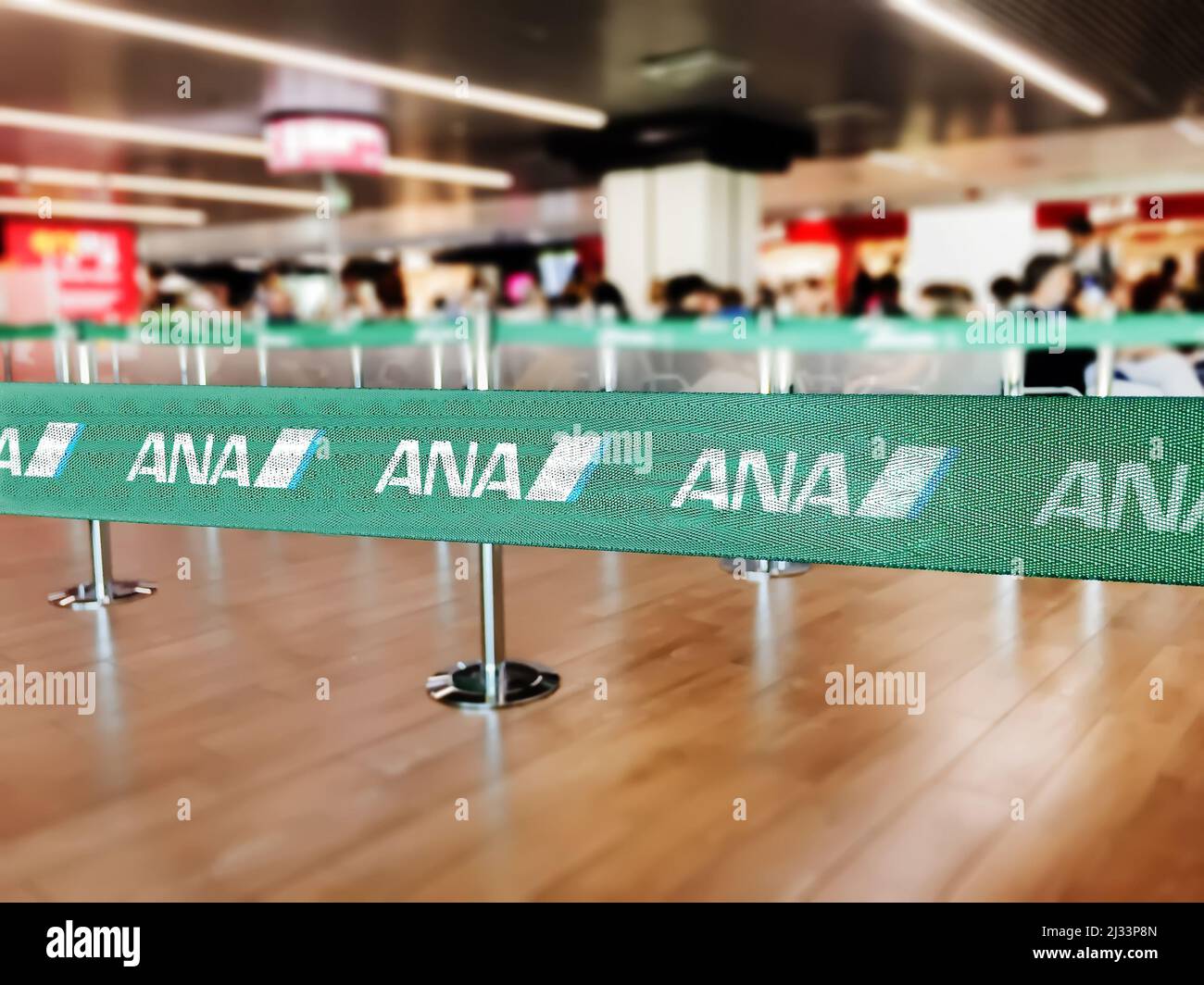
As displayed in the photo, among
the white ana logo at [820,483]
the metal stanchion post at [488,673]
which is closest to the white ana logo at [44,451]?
the metal stanchion post at [488,673]

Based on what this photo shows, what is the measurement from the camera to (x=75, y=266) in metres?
15.0

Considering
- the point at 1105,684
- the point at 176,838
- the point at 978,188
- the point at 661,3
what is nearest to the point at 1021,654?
the point at 1105,684

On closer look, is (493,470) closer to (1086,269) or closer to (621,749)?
(621,749)

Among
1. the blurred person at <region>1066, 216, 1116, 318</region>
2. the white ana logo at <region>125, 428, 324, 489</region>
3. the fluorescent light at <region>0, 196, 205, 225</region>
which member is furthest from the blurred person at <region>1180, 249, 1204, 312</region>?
the fluorescent light at <region>0, 196, 205, 225</region>

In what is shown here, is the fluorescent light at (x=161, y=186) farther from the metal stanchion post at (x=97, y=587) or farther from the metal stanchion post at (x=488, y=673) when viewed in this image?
the metal stanchion post at (x=488, y=673)

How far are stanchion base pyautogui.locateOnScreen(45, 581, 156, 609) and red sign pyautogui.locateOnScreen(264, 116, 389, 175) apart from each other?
5.29 meters

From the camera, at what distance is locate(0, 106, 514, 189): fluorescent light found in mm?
7965

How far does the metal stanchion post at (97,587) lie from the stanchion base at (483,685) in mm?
1358

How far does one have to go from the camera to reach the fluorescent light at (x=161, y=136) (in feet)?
26.1

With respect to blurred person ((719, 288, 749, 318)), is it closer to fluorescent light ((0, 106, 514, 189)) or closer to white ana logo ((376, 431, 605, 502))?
white ana logo ((376, 431, 605, 502))

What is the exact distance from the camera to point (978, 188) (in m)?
12.8
